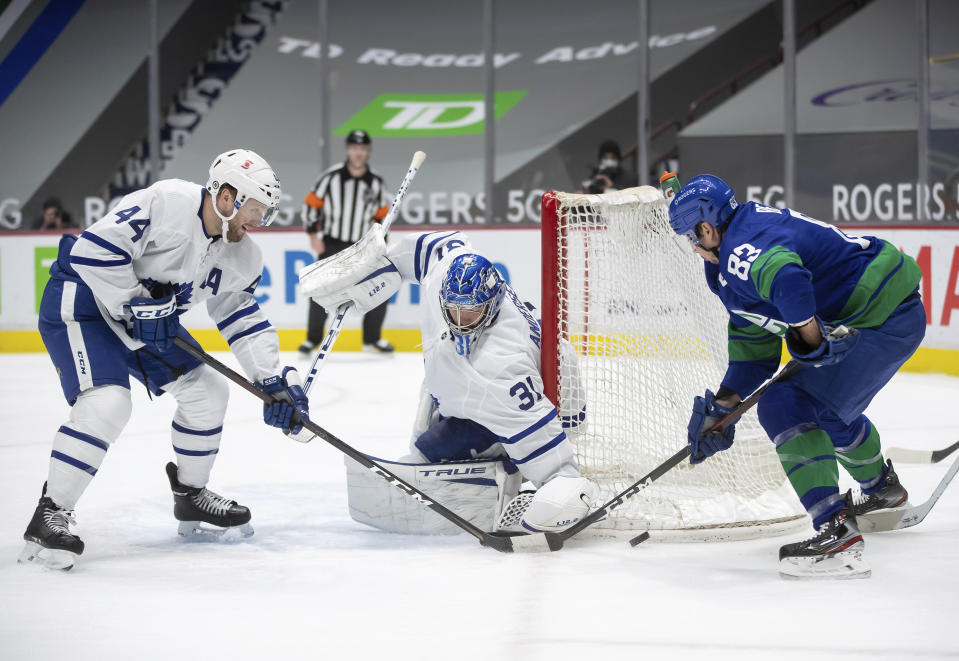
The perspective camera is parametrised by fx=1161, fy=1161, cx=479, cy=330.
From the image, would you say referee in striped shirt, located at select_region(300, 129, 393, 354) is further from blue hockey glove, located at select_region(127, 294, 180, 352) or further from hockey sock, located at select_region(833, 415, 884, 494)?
hockey sock, located at select_region(833, 415, 884, 494)

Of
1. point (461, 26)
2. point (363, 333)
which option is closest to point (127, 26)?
point (461, 26)

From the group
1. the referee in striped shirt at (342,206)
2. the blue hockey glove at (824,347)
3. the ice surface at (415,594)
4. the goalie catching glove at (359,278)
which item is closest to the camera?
the ice surface at (415,594)

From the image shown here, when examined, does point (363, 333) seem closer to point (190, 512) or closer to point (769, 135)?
point (769, 135)

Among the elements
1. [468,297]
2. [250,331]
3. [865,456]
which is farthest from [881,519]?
[250,331]

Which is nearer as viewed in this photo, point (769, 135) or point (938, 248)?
point (938, 248)

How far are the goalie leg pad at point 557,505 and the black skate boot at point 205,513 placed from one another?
73cm

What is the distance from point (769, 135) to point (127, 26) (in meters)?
4.66

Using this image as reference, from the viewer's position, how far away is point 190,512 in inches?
115

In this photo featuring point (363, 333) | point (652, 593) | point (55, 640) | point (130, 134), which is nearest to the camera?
point (55, 640)

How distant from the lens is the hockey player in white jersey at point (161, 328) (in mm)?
2615

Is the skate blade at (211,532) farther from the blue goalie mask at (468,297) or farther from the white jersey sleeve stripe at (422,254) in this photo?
the white jersey sleeve stripe at (422,254)

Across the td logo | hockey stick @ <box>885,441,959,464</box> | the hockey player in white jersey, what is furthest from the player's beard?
the td logo

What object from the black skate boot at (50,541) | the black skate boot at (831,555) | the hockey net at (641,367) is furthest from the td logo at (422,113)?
the black skate boot at (831,555)

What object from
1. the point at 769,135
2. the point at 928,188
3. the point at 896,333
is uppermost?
the point at 769,135
